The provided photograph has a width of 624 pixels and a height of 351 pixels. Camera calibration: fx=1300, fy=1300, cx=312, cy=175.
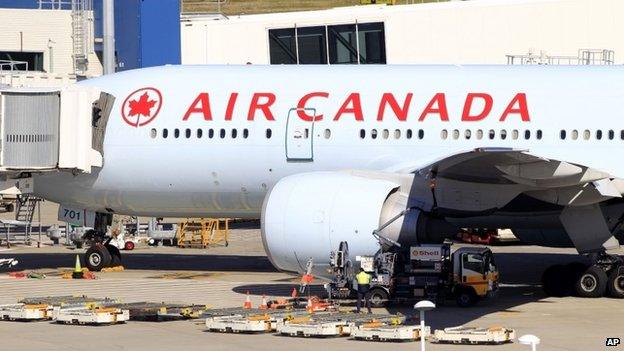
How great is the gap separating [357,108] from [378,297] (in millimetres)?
5412

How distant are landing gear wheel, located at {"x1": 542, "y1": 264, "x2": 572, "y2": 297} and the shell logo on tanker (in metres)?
3.41

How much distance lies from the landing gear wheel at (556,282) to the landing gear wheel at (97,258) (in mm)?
11064

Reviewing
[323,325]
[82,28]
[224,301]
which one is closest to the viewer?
[323,325]

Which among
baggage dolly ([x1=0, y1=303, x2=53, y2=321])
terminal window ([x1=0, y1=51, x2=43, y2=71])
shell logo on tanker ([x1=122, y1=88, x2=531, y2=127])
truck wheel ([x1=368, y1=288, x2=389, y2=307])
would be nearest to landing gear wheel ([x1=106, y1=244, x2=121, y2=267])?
shell logo on tanker ([x1=122, y1=88, x2=531, y2=127])

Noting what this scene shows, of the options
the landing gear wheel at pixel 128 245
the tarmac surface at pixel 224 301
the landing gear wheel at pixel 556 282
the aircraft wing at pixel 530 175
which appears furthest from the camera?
the landing gear wheel at pixel 128 245

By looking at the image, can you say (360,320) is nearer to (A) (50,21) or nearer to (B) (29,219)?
(B) (29,219)

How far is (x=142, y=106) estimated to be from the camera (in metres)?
30.7

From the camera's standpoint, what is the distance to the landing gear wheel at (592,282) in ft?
87.4

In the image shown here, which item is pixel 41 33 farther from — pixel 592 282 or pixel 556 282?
pixel 592 282

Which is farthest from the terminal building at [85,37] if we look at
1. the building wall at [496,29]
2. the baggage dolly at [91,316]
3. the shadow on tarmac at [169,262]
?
the baggage dolly at [91,316]

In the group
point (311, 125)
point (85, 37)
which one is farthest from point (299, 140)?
point (85, 37)

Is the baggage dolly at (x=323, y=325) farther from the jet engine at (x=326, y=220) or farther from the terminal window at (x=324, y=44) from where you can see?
the terminal window at (x=324, y=44)

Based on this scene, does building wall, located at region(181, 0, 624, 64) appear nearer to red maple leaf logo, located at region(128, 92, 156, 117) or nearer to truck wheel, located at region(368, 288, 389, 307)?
red maple leaf logo, located at region(128, 92, 156, 117)

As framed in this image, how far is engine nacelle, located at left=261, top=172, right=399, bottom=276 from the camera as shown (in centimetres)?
2552
